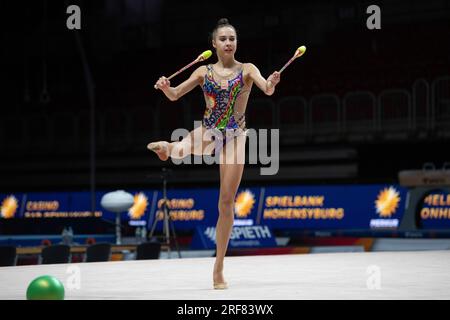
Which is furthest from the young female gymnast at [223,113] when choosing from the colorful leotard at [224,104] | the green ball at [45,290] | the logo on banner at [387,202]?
the logo on banner at [387,202]

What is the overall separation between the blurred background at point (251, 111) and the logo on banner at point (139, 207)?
0.27 ft

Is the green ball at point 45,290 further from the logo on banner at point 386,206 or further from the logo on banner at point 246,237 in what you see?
the logo on banner at point 386,206

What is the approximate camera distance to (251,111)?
22.3 m

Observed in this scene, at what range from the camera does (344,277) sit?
6262 millimetres

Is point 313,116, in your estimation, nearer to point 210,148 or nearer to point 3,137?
point 3,137

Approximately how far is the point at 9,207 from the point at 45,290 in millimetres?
20424

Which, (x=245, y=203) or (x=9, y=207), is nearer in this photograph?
(x=245, y=203)

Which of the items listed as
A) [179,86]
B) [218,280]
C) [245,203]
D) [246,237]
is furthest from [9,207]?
[218,280]

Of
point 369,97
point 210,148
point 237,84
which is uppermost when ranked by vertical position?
point 369,97

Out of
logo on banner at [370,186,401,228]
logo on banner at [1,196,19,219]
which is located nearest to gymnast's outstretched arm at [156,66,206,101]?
logo on banner at [370,186,401,228]

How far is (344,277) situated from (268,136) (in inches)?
630

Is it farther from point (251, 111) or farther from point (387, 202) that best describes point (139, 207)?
point (387, 202)

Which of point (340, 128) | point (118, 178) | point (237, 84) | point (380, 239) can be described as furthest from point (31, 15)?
point (237, 84)

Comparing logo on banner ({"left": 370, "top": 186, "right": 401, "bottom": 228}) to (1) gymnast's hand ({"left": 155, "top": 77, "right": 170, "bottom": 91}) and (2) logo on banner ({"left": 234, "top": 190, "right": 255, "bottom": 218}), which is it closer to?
(2) logo on banner ({"left": 234, "top": 190, "right": 255, "bottom": 218})
